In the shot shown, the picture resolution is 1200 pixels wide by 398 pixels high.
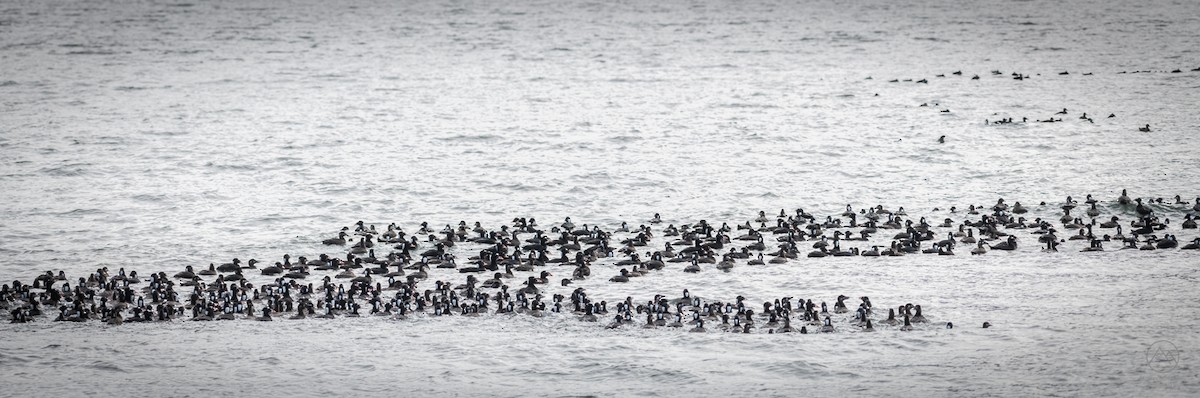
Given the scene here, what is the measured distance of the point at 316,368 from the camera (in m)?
32.8

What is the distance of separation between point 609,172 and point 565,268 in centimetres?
2095

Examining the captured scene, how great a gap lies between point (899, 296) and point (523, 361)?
12119mm

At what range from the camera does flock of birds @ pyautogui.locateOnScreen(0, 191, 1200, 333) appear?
119 feet

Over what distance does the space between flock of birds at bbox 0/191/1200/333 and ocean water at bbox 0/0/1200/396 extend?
0.81 m

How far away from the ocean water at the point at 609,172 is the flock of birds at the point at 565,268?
2.66 ft

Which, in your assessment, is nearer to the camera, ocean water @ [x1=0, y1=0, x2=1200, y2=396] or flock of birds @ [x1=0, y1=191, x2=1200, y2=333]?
ocean water @ [x1=0, y1=0, x2=1200, y2=396]

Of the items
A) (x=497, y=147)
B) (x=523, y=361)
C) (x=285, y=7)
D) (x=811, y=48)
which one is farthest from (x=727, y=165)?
(x=285, y=7)

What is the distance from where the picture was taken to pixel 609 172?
206 ft

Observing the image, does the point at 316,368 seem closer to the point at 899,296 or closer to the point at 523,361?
the point at 523,361

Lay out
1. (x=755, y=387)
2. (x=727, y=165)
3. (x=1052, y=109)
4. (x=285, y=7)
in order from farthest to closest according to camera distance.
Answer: (x=285, y=7), (x=1052, y=109), (x=727, y=165), (x=755, y=387)

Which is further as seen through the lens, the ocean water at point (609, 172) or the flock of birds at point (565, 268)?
the flock of birds at point (565, 268)

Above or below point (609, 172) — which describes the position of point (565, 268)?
below

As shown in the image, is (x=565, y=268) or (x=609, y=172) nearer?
(x=565, y=268)

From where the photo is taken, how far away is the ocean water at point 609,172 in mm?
32375
